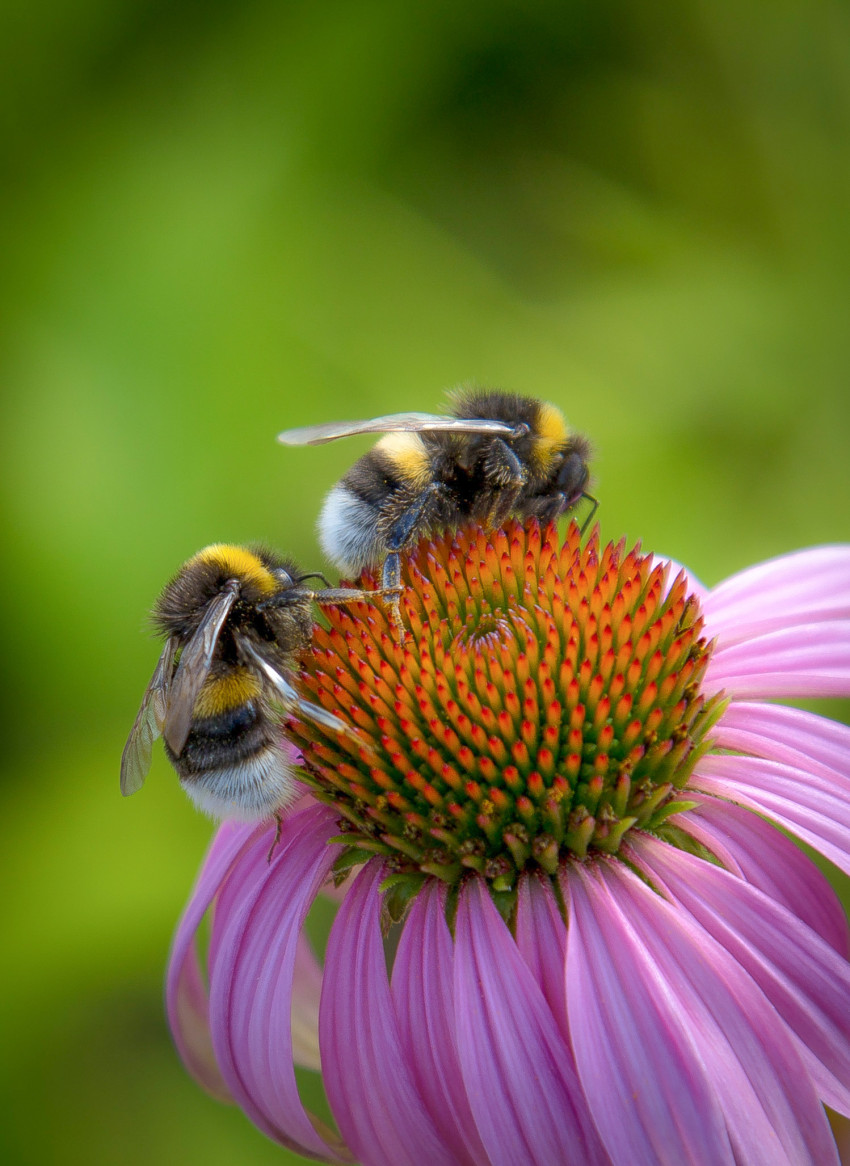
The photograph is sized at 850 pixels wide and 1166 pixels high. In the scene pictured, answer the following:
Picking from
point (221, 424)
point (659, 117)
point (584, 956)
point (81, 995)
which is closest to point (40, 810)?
point (81, 995)

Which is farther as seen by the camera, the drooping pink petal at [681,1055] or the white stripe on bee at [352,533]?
the white stripe on bee at [352,533]

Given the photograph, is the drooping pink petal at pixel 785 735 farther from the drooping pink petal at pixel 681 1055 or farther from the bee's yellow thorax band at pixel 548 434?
the bee's yellow thorax band at pixel 548 434

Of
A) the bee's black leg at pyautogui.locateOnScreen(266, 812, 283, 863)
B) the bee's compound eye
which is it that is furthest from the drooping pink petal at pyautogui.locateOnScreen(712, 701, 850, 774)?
the bee's black leg at pyautogui.locateOnScreen(266, 812, 283, 863)

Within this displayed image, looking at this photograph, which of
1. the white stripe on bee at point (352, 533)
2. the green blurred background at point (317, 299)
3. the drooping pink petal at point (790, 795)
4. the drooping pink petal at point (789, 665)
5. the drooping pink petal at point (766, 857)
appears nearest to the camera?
the drooping pink petal at point (790, 795)

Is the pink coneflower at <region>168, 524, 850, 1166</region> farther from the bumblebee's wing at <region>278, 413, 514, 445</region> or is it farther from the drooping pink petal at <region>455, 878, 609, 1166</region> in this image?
the bumblebee's wing at <region>278, 413, 514, 445</region>

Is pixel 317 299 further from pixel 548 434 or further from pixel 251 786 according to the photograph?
pixel 251 786

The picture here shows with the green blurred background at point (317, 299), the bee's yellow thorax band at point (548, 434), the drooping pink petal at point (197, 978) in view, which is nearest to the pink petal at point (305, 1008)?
the drooping pink petal at point (197, 978)

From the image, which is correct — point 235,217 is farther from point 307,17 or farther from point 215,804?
point 215,804
